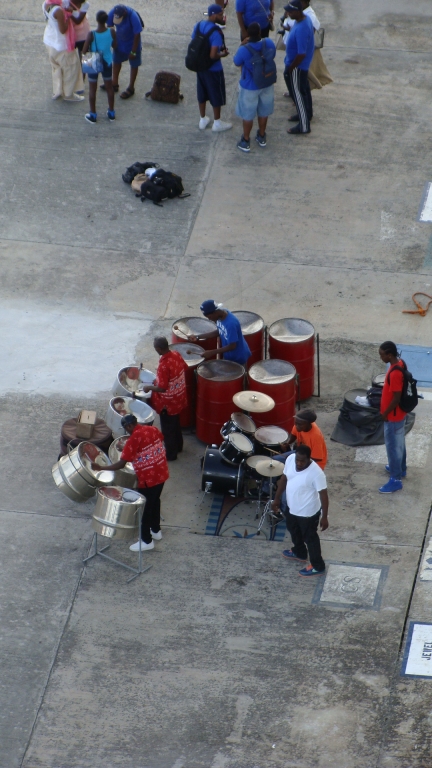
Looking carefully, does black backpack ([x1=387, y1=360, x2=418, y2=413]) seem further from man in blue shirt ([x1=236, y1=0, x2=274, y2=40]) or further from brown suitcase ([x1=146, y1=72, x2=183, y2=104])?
brown suitcase ([x1=146, y1=72, x2=183, y2=104])

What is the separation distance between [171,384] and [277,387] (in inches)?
42.3

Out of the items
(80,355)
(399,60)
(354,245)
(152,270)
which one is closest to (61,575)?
(80,355)

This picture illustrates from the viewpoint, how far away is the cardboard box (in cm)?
1046

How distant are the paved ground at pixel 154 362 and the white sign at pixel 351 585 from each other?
0.02 meters

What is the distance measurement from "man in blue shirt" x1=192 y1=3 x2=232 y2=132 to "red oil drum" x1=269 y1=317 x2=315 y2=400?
5740 mm

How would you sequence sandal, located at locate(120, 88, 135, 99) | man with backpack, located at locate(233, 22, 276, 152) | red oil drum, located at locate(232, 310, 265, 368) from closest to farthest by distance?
red oil drum, located at locate(232, 310, 265, 368) → man with backpack, located at locate(233, 22, 276, 152) → sandal, located at locate(120, 88, 135, 99)

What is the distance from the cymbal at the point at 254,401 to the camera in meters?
10.3

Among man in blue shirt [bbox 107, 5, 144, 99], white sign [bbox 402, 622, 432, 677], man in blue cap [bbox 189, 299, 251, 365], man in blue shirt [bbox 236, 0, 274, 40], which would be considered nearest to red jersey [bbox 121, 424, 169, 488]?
man in blue cap [bbox 189, 299, 251, 365]

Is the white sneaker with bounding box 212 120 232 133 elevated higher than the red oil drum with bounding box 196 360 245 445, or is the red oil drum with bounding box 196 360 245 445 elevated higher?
the white sneaker with bounding box 212 120 232 133

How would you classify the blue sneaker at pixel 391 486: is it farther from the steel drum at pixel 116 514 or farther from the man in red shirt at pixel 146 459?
the steel drum at pixel 116 514

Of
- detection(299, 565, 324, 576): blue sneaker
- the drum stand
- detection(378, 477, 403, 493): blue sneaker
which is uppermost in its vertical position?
detection(378, 477, 403, 493): blue sneaker

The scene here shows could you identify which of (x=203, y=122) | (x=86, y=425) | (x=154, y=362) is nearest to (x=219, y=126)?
(x=203, y=122)

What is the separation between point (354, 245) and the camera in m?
14.5

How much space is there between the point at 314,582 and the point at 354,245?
6.19 metres
